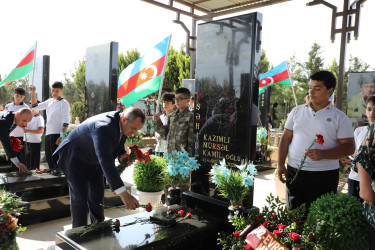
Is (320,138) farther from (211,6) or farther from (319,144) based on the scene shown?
(211,6)

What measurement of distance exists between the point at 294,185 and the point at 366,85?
14.5 ft

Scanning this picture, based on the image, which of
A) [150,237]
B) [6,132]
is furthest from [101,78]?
[150,237]

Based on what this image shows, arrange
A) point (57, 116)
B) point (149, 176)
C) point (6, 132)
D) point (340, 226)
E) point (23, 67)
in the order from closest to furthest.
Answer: point (340, 226), point (6, 132), point (149, 176), point (57, 116), point (23, 67)

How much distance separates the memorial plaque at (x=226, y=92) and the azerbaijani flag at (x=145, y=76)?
1164mm

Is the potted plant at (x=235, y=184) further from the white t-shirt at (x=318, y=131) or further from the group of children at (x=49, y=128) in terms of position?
the group of children at (x=49, y=128)

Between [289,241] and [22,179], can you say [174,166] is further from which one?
[22,179]

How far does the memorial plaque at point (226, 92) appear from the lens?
295cm

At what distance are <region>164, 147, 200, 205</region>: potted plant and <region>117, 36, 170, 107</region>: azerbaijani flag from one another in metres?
1.42

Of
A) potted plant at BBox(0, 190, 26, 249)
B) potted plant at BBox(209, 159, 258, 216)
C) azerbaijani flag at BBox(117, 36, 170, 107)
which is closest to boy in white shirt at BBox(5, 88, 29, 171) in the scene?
azerbaijani flag at BBox(117, 36, 170, 107)

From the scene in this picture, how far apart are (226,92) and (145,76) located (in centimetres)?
180

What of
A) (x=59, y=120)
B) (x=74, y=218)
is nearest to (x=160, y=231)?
(x=74, y=218)

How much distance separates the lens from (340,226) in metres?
1.94

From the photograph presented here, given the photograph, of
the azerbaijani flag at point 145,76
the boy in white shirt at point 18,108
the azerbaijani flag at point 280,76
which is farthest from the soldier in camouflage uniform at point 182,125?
the azerbaijani flag at point 280,76

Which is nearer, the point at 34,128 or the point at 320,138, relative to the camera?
the point at 320,138
